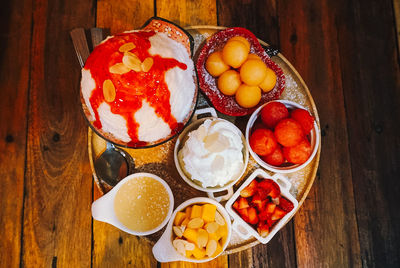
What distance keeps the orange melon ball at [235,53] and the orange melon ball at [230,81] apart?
4cm

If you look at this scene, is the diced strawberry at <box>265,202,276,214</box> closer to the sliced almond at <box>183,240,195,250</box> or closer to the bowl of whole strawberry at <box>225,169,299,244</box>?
the bowl of whole strawberry at <box>225,169,299,244</box>

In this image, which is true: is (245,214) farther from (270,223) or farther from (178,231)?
(178,231)

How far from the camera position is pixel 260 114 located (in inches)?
46.6

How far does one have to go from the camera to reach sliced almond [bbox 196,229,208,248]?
110 cm

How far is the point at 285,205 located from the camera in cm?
116

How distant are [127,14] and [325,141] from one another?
1179 millimetres

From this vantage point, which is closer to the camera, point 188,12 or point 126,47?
point 126,47

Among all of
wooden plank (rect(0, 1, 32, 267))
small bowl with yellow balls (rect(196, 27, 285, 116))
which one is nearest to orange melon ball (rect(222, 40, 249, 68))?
small bowl with yellow balls (rect(196, 27, 285, 116))

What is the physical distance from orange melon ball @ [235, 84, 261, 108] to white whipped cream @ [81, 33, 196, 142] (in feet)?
0.66

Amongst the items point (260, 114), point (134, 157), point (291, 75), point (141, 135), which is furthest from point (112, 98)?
point (291, 75)

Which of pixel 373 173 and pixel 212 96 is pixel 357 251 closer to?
pixel 373 173

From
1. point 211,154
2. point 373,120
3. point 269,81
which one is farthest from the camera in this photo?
point 373,120

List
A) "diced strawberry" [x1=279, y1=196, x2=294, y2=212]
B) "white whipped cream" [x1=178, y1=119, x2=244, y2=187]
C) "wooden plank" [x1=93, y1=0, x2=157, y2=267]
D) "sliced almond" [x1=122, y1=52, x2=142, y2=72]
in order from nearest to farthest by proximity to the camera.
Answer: "sliced almond" [x1=122, y1=52, x2=142, y2=72], "white whipped cream" [x1=178, y1=119, x2=244, y2=187], "diced strawberry" [x1=279, y1=196, x2=294, y2=212], "wooden plank" [x1=93, y1=0, x2=157, y2=267]

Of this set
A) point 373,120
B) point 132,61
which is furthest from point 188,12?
point 373,120
